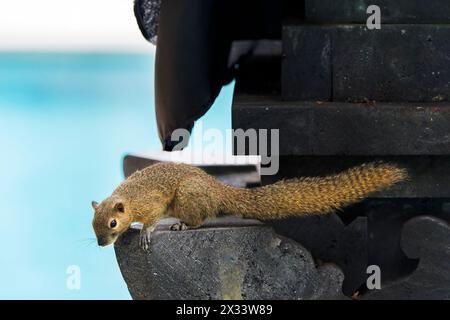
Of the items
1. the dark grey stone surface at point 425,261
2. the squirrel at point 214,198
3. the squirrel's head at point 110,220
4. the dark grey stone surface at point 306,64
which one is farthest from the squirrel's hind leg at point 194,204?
the dark grey stone surface at point 425,261

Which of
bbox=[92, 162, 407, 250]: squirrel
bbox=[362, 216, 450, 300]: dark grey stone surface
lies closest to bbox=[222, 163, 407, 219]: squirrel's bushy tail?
bbox=[92, 162, 407, 250]: squirrel

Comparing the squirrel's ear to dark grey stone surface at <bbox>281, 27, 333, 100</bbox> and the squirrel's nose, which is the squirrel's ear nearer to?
the squirrel's nose

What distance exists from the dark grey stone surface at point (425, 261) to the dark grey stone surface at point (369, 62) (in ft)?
0.86

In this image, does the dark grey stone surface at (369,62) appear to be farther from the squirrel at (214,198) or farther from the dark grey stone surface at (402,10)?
the squirrel at (214,198)

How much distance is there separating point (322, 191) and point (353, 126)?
153 millimetres

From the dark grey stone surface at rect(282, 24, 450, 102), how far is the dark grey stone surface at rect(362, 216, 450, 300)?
0.26 m

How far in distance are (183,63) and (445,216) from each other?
673mm

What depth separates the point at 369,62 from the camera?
6.44 ft

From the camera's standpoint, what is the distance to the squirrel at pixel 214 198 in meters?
1.96

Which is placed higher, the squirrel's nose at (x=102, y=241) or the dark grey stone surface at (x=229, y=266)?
the squirrel's nose at (x=102, y=241)

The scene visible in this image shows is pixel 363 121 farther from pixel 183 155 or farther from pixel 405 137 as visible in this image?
pixel 183 155

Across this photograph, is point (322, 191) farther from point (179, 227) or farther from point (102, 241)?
point (102, 241)

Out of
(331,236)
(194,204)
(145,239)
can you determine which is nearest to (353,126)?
(331,236)

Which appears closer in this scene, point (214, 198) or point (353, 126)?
point (353, 126)
